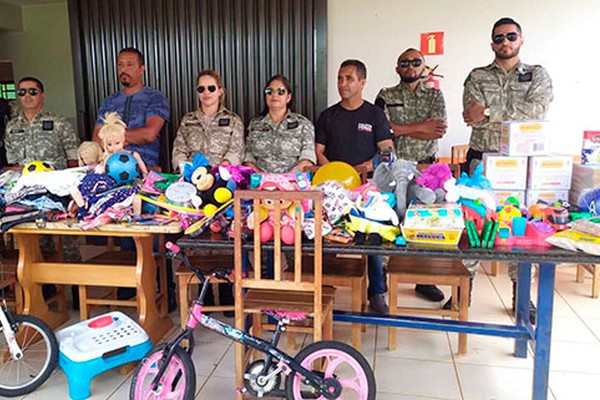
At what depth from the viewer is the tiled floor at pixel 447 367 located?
2.30m

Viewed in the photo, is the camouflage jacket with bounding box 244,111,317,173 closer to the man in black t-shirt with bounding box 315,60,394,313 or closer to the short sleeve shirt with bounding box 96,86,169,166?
the man in black t-shirt with bounding box 315,60,394,313

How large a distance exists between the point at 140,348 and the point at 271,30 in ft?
10.8

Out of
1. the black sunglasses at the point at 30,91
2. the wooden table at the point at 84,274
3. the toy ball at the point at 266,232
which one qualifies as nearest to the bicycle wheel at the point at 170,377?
the toy ball at the point at 266,232

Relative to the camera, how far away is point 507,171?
101 inches

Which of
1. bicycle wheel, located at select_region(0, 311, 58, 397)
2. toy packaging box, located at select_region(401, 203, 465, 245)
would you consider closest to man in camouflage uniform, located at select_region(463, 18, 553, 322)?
toy packaging box, located at select_region(401, 203, 465, 245)

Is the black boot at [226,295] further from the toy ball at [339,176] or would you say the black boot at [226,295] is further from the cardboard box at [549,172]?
the cardboard box at [549,172]

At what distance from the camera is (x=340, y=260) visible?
2738mm

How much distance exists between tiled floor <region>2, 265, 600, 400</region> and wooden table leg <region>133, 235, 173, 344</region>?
0.25 meters

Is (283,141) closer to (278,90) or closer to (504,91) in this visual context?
(278,90)

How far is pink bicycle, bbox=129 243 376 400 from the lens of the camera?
189 centimetres

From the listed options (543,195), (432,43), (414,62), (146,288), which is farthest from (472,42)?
(146,288)

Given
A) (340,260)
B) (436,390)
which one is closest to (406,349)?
(436,390)

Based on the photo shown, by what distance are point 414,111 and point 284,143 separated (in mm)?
1090

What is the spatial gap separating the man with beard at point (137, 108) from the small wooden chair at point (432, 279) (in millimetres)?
1773
